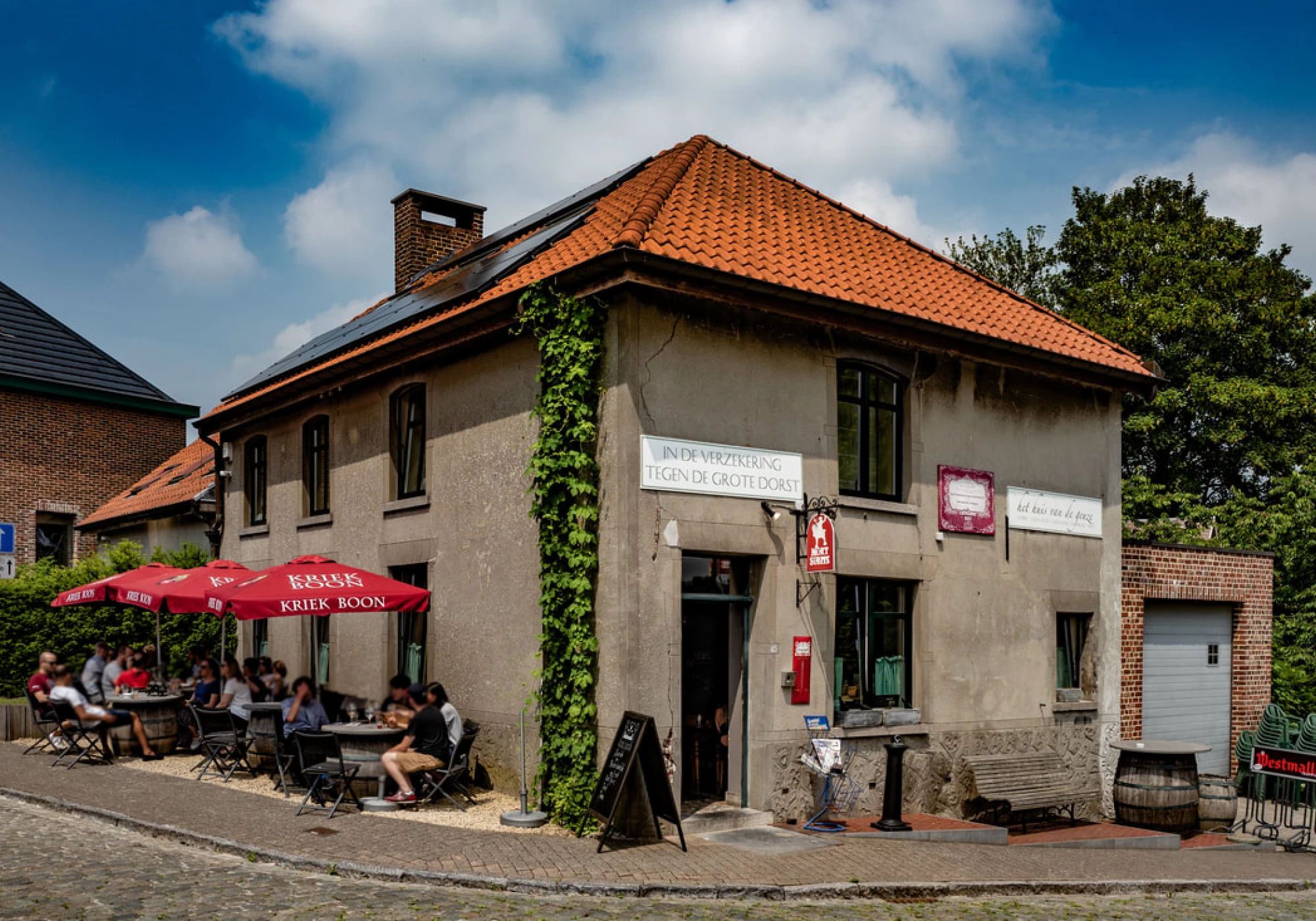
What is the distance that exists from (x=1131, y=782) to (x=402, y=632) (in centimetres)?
941

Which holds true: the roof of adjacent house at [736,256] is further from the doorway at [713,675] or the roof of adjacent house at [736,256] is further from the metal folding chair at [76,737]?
the metal folding chair at [76,737]

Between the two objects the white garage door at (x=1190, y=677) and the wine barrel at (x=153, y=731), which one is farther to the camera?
the white garage door at (x=1190, y=677)

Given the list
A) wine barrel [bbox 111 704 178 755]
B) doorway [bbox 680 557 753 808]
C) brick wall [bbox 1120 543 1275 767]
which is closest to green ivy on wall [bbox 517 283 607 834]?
doorway [bbox 680 557 753 808]

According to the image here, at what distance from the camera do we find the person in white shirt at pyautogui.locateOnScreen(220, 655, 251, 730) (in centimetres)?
1491

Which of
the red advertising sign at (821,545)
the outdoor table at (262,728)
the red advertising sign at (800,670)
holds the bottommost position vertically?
the outdoor table at (262,728)

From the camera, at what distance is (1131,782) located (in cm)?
1469

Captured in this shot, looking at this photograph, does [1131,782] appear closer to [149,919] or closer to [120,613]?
[149,919]

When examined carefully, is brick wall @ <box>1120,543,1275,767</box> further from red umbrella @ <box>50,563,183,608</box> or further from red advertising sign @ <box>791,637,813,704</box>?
red umbrella @ <box>50,563,183,608</box>

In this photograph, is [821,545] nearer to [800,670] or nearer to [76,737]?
[800,670]

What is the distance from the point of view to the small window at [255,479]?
20375 millimetres

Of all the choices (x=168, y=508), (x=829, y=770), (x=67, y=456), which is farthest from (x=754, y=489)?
(x=67, y=456)

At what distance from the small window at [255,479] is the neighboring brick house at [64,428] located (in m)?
11.0

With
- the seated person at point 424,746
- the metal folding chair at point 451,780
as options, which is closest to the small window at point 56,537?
the seated person at point 424,746

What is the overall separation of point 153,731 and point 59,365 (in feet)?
59.1
